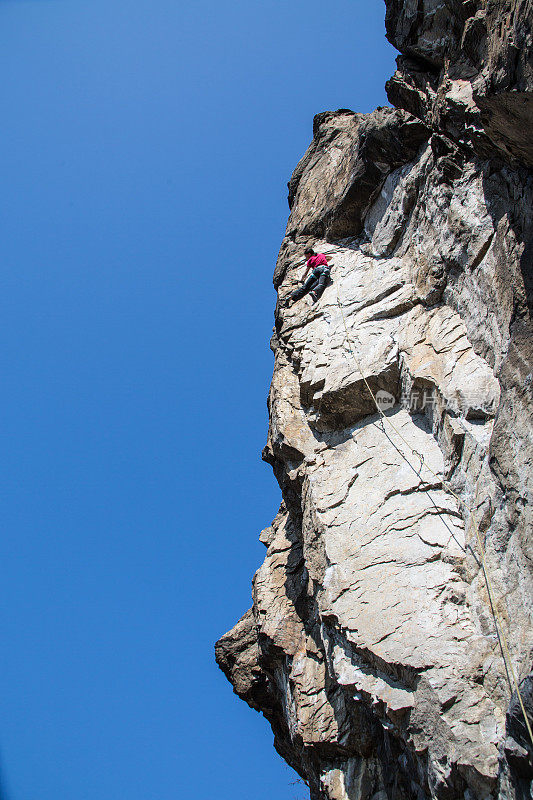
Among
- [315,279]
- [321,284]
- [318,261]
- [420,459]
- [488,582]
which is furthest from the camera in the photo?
[318,261]

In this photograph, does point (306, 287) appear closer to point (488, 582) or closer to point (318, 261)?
point (318, 261)

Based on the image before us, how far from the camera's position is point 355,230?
12.8 m

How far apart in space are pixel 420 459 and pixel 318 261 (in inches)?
242

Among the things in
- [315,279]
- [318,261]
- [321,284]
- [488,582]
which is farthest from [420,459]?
[318,261]

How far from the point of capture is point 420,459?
290 inches

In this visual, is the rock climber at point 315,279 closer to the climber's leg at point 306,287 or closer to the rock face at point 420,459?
the climber's leg at point 306,287

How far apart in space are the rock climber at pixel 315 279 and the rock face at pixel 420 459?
8.6 inches

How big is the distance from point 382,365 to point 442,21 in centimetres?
487

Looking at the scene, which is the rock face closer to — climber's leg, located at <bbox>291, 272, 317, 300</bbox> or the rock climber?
the rock climber

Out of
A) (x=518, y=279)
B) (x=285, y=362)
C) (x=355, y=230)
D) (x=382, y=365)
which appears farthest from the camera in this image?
(x=355, y=230)

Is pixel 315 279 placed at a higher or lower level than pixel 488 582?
higher

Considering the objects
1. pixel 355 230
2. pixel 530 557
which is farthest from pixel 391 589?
pixel 355 230

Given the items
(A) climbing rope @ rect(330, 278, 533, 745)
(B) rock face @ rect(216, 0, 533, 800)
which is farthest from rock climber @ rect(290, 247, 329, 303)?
(A) climbing rope @ rect(330, 278, 533, 745)

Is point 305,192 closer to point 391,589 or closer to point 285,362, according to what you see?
point 285,362
